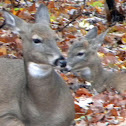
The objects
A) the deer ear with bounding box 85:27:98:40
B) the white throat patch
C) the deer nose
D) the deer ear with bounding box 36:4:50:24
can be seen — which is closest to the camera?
the deer nose

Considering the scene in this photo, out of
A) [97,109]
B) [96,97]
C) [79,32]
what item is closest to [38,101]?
[97,109]

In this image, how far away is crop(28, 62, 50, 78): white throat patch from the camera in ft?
16.2

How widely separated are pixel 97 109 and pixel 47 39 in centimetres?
170

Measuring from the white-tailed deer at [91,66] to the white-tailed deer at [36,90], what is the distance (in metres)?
2.93

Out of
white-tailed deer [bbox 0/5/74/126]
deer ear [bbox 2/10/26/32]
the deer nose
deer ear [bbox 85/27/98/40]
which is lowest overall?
deer ear [bbox 85/27/98/40]

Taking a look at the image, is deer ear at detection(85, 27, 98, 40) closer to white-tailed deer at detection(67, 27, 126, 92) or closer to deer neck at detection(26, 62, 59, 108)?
white-tailed deer at detection(67, 27, 126, 92)

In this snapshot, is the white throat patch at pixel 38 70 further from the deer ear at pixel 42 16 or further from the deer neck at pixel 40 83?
the deer ear at pixel 42 16

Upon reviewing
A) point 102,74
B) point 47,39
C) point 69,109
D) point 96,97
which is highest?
point 47,39

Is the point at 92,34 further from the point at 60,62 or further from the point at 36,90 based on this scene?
the point at 60,62

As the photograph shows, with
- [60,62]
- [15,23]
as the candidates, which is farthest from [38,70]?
[15,23]

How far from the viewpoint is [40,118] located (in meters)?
5.02

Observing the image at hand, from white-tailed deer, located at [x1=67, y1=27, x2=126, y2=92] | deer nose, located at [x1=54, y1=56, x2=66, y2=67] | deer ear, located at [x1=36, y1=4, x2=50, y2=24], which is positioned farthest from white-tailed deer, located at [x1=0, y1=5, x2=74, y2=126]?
white-tailed deer, located at [x1=67, y1=27, x2=126, y2=92]

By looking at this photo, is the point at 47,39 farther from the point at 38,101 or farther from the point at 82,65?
the point at 82,65

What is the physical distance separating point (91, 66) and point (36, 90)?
3.70m
